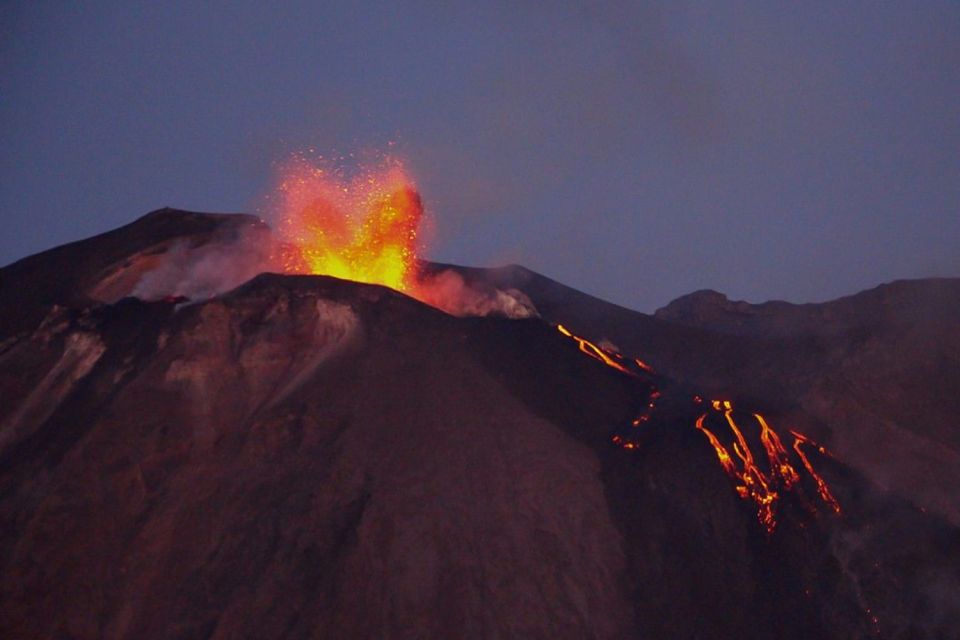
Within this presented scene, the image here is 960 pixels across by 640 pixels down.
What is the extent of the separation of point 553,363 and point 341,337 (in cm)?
540

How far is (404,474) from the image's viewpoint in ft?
57.6

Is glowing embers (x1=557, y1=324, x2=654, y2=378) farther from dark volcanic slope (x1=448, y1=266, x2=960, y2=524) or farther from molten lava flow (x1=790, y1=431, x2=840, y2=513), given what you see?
molten lava flow (x1=790, y1=431, x2=840, y2=513)

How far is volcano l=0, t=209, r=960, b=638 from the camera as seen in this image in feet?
50.6

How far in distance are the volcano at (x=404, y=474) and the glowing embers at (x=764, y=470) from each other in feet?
0.20

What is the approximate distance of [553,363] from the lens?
22859mm

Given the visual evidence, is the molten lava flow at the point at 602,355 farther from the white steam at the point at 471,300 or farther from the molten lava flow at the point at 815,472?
the molten lava flow at the point at 815,472

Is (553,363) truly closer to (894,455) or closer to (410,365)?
(410,365)

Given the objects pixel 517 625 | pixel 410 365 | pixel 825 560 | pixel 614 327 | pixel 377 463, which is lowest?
pixel 517 625

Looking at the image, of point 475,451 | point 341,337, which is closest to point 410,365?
point 341,337

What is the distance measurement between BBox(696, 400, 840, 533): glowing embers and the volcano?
60mm

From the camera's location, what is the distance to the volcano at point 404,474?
608 inches

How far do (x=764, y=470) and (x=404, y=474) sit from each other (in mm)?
7725

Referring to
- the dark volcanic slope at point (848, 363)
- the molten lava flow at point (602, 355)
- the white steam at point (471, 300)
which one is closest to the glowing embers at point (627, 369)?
the molten lava flow at point (602, 355)

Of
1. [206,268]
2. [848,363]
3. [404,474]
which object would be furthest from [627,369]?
[206,268]
